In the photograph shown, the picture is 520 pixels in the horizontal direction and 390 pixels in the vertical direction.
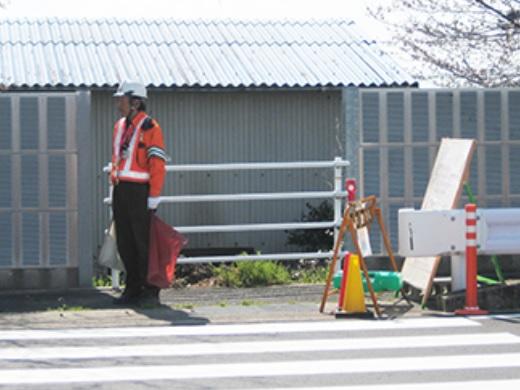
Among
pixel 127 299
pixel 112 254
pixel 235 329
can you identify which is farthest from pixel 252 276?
pixel 235 329

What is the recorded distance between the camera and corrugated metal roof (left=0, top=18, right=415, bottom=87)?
784 inches

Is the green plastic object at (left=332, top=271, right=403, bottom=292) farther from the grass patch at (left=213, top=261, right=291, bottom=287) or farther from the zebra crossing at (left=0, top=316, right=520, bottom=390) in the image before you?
the grass patch at (left=213, top=261, right=291, bottom=287)

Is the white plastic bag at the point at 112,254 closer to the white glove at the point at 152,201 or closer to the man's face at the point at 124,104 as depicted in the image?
the white glove at the point at 152,201

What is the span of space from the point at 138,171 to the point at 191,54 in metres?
9.23

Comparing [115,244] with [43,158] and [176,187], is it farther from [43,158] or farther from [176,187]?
[176,187]

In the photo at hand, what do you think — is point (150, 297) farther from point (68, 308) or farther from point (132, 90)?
point (132, 90)

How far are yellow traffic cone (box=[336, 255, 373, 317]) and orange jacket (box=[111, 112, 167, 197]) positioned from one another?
216cm

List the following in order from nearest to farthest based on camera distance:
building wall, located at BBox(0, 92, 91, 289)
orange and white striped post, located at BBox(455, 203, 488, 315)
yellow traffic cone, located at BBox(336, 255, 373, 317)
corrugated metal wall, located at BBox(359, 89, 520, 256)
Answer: yellow traffic cone, located at BBox(336, 255, 373, 317)
orange and white striped post, located at BBox(455, 203, 488, 315)
building wall, located at BBox(0, 92, 91, 289)
corrugated metal wall, located at BBox(359, 89, 520, 256)

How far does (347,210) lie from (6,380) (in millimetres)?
4230

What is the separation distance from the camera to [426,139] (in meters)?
14.1

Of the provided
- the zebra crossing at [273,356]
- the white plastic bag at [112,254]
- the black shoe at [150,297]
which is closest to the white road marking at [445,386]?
the zebra crossing at [273,356]

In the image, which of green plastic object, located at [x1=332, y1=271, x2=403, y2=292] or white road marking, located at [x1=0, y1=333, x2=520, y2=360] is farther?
green plastic object, located at [x1=332, y1=271, x2=403, y2=292]

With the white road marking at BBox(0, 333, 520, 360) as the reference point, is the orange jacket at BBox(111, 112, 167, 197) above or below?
above

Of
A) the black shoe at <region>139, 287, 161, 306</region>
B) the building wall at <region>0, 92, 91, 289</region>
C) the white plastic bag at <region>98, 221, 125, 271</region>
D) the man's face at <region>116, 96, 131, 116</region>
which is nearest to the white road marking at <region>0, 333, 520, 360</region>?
the black shoe at <region>139, 287, 161, 306</region>
